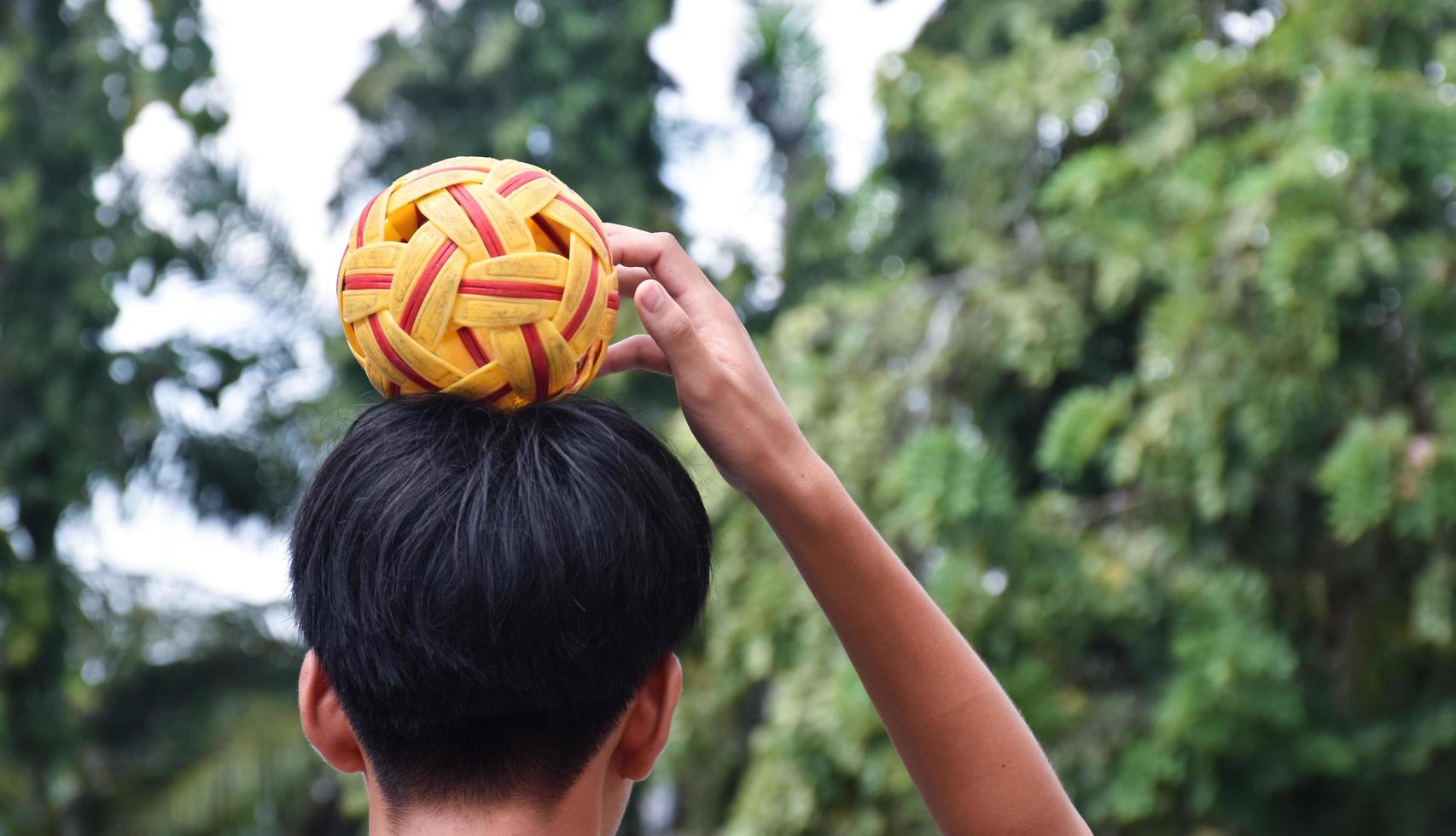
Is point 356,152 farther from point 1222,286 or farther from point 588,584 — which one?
point 588,584

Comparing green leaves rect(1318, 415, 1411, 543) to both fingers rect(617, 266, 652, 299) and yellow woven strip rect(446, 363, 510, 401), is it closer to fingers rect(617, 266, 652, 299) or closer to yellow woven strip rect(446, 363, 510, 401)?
fingers rect(617, 266, 652, 299)

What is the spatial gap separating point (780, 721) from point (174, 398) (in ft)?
17.7

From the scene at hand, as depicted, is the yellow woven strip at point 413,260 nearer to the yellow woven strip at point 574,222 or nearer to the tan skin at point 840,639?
the yellow woven strip at point 574,222

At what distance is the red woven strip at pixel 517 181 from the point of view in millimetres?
1288

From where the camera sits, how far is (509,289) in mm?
1274

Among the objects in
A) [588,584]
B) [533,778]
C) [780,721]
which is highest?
[588,584]

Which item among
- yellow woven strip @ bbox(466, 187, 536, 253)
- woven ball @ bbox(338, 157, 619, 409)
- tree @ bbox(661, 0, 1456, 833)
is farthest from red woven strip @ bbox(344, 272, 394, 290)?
tree @ bbox(661, 0, 1456, 833)

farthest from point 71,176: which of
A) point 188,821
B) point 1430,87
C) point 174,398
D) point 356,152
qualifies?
point 1430,87

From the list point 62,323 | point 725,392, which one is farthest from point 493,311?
point 62,323

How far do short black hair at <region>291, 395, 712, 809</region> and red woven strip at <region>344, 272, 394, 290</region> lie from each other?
0.50ft

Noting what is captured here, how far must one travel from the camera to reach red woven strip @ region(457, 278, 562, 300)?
1266 mm

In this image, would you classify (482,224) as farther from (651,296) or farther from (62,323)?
(62,323)

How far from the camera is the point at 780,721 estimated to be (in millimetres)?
4555

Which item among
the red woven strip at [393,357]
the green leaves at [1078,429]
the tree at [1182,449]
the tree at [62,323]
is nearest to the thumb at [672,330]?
the red woven strip at [393,357]
